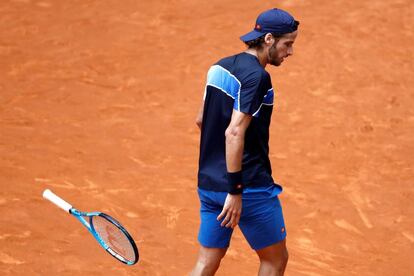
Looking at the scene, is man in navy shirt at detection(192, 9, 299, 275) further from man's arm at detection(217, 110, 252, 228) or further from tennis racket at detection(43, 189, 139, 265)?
tennis racket at detection(43, 189, 139, 265)

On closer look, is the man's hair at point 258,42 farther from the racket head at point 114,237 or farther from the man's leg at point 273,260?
the racket head at point 114,237

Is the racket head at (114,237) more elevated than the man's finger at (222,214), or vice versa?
the man's finger at (222,214)

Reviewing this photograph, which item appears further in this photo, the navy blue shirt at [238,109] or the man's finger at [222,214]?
the man's finger at [222,214]

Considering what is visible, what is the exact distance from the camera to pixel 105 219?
477 centimetres

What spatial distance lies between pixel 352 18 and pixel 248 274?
584 cm

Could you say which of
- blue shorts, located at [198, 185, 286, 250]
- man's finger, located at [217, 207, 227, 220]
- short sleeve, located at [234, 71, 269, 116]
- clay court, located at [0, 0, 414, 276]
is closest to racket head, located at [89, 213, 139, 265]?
blue shorts, located at [198, 185, 286, 250]

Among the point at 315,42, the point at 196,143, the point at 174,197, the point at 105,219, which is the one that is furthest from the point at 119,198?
the point at 315,42

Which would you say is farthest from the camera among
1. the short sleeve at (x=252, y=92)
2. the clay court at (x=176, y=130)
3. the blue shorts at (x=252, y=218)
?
the clay court at (x=176, y=130)

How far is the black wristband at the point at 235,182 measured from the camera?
4109 millimetres

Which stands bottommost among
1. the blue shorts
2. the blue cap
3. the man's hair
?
the blue shorts

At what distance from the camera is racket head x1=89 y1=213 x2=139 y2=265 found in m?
4.61

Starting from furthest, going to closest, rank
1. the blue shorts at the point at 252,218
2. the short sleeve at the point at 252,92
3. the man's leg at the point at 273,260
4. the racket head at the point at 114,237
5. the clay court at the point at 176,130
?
the clay court at the point at 176,130
the racket head at the point at 114,237
the man's leg at the point at 273,260
the blue shorts at the point at 252,218
the short sleeve at the point at 252,92

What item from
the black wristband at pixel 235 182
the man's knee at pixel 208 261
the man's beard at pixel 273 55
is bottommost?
the man's knee at pixel 208 261

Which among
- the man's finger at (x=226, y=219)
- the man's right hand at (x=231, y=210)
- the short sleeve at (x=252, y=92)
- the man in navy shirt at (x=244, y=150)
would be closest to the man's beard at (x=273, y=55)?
the man in navy shirt at (x=244, y=150)
